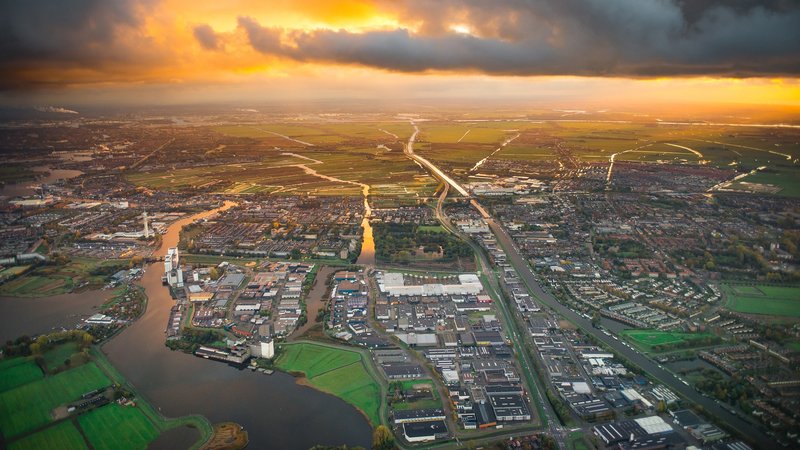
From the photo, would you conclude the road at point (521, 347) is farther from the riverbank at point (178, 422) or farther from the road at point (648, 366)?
the riverbank at point (178, 422)

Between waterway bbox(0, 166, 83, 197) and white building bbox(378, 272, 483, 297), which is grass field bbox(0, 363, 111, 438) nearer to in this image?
white building bbox(378, 272, 483, 297)

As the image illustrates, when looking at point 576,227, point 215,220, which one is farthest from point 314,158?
point 576,227

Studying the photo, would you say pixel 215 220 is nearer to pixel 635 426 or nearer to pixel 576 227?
pixel 576 227

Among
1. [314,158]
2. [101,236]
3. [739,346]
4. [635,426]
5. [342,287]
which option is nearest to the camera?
[635,426]

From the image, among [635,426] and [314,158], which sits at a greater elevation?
[314,158]

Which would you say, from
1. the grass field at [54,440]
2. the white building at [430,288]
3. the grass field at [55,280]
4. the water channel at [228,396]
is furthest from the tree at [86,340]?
the white building at [430,288]

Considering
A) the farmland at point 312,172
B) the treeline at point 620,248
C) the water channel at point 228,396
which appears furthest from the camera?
the farmland at point 312,172

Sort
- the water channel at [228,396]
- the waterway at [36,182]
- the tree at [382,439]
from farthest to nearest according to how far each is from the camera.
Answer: the waterway at [36,182]
the water channel at [228,396]
the tree at [382,439]
